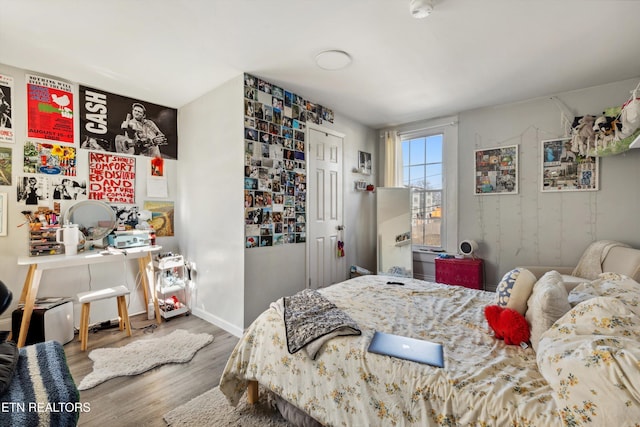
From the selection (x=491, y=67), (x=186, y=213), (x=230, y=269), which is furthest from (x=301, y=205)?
(x=491, y=67)

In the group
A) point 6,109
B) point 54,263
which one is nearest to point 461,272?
point 54,263

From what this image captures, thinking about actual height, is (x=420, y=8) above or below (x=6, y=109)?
above

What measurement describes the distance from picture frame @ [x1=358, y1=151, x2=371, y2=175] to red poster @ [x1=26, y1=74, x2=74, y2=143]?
11.3 feet

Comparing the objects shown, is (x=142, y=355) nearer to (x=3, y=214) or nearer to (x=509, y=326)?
(x=3, y=214)

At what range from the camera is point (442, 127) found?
4039mm

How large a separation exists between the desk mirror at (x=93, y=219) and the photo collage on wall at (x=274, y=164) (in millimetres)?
1608

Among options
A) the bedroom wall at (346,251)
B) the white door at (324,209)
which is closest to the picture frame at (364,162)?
the bedroom wall at (346,251)

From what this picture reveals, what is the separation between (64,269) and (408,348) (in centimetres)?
339

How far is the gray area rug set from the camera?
1662 mm

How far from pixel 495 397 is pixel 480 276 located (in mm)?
2897

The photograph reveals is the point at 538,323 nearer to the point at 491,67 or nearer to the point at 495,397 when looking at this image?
the point at 495,397

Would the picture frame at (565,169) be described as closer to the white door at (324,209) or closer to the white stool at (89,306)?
the white door at (324,209)

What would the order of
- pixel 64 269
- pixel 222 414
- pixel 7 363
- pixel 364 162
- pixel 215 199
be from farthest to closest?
pixel 364 162 → pixel 215 199 → pixel 64 269 → pixel 222 414 → pixel 7 363

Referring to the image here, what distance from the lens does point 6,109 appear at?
8.33 ft
